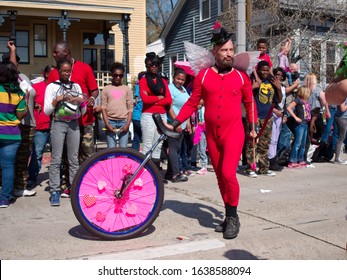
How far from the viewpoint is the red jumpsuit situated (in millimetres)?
4742

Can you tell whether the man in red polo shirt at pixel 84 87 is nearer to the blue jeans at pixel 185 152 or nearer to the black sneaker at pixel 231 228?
the blue jeans at pixel 185 152

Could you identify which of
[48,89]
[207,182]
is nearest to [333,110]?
[207,182]

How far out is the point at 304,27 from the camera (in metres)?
16.7

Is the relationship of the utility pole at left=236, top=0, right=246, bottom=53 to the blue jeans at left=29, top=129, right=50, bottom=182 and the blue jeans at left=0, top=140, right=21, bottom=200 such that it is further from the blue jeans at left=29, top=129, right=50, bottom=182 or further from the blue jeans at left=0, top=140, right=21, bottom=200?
the blue jeans at left=0, top=140, right=21, bottom=200

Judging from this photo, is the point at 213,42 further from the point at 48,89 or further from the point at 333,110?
the point at 333,110

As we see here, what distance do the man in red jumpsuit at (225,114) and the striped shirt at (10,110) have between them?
2388 millimetres

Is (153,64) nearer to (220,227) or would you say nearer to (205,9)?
(220,227)

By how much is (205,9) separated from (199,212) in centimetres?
1835

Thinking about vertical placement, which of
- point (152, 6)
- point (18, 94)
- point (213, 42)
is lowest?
point (18, 94)

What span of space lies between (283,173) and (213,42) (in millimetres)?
4401

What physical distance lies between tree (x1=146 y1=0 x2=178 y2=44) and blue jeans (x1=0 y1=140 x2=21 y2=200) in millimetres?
39029

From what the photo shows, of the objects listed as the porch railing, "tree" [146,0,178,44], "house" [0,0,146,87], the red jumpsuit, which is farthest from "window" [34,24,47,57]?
"tree" [146,0,178,44]

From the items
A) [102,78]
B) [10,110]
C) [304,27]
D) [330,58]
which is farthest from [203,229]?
[102,78]

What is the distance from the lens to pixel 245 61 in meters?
4.96
